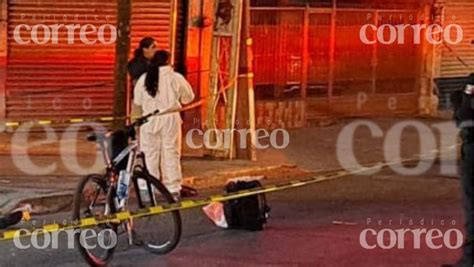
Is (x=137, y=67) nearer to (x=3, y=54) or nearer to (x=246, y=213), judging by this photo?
(x=246, y=213)

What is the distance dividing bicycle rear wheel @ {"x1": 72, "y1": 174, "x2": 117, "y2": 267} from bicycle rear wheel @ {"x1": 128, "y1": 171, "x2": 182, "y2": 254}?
0.24 m

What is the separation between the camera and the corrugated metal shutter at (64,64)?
677 inches

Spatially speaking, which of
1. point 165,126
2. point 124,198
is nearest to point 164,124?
point 165,126

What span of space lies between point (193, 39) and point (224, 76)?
3066 mm

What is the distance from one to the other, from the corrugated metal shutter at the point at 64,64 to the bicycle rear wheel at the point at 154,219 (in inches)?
315

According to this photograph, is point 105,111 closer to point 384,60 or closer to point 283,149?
point 283,149

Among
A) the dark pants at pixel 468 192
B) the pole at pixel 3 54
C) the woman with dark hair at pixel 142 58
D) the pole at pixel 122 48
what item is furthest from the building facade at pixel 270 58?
the dark pants at pixel 468 192

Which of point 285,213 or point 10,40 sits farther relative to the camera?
point 10,40

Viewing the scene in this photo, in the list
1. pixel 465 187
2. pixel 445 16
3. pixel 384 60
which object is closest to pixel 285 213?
pixel 465 187

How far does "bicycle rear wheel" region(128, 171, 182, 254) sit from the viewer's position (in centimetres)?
909

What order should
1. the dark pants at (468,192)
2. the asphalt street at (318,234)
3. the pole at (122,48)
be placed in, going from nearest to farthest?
the dark pants at (468,192)
the asphalt street at (318,234)
the pole at (122,48)

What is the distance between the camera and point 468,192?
314 inches

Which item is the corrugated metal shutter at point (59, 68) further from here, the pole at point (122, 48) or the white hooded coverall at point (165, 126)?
the white hooded coverall at point (165, 126)

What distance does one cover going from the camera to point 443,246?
382 inches
